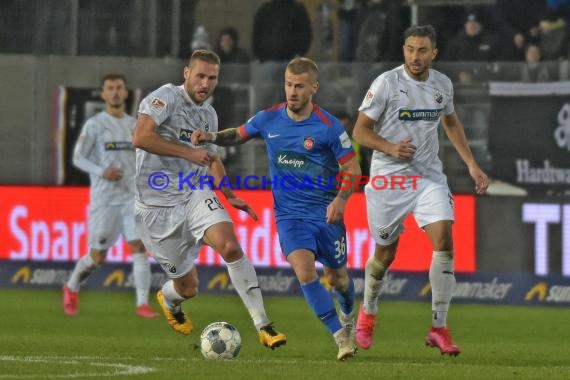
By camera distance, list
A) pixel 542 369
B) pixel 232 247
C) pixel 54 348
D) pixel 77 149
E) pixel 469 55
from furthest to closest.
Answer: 1. pixel 469 55
2. pixel 77 149
3. pixel 54 348
4. pixel 232 247
5. pixel 542 369

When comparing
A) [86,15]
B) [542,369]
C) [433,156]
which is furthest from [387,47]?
[542,369]

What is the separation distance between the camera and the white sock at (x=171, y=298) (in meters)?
11.8

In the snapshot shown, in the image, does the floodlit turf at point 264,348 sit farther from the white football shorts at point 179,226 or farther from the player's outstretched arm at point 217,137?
the player's outstretched arm at point 217,137

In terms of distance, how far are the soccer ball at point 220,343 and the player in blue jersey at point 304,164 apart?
0.59 meters

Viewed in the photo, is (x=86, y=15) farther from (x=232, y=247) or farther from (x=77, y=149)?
(x=232, y=247)

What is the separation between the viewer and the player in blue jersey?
10500mm

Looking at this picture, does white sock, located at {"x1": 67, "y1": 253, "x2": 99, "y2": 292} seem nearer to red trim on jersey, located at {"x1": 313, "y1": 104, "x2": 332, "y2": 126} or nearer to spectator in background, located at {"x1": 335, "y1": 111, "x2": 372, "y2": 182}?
spectator in background, located at {"x1": 335, "y1": 111, "x2": 372, "y2": 182}

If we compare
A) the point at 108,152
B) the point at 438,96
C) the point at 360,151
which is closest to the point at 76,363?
the point at 438,96

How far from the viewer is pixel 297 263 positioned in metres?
10.5

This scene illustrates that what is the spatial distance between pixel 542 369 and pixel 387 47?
7672 millimetres

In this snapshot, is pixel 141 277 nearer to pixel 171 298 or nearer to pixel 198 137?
pixel 171 298

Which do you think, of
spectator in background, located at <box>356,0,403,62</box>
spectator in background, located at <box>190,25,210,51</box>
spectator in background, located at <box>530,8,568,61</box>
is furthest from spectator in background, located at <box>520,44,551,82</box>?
spectator in background, located at <box>190,25,210,51</box>

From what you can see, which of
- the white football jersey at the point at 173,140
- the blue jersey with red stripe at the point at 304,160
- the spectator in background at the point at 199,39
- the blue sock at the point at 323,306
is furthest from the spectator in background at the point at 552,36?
the blue sock at the point at 323,306

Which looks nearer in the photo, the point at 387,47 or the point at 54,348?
the point at 54,348
